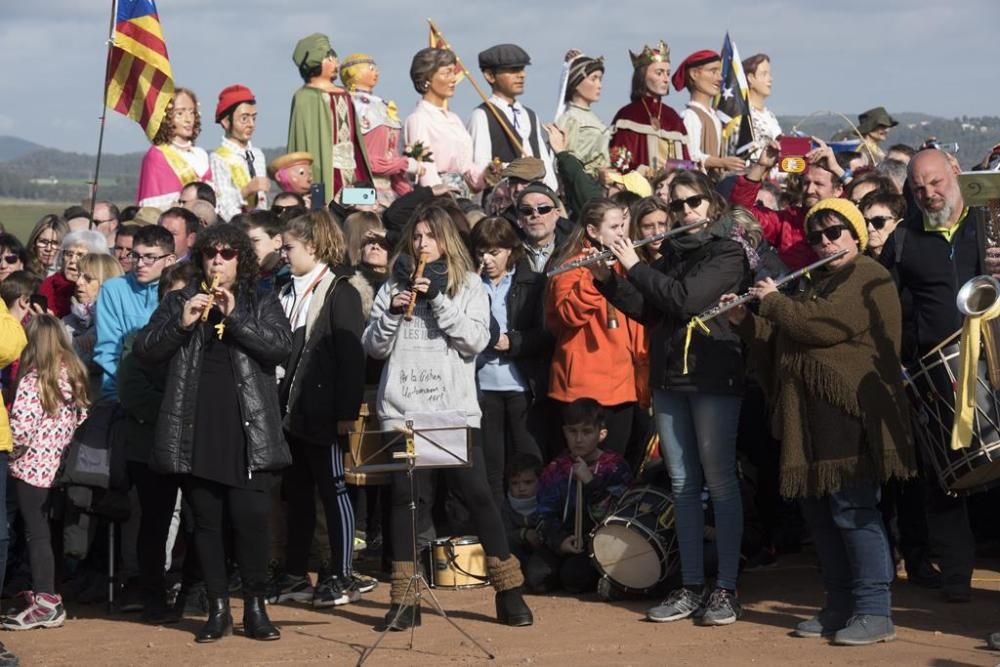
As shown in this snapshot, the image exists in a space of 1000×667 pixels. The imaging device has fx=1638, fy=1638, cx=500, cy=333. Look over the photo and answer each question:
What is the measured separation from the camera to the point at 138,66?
13109mm

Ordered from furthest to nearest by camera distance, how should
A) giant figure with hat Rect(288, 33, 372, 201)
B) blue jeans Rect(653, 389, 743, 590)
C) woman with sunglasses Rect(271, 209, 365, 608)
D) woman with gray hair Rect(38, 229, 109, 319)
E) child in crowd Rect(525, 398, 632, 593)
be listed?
giant figure with hat Rect(288, 33, 372, 201), woman with gray hair Rect(38, 229, 109, 319), child in crowd Rect(525, 398, 632, 593), woman with sunglasses Rect(271, 209, 365, 608), blue jeans Rect(653, 389, 743, 590)

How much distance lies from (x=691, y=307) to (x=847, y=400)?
969mm

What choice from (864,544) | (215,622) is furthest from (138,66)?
(864,544)

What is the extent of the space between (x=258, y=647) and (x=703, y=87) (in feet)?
26.0

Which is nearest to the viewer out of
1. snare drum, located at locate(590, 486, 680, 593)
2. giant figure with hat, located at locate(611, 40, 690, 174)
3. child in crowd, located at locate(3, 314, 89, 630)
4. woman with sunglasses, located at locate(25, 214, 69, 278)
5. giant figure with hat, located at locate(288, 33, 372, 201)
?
snare drum, located at locate(590, 486, 680, 593)

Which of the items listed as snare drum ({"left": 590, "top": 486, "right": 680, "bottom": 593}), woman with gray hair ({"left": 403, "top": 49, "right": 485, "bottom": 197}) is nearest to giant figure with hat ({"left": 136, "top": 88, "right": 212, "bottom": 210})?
woman with gray hair ({"left": 403, "top": 49, "right": 485, "bottom": 197})

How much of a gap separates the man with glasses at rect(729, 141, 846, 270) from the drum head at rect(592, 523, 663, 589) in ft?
7.52

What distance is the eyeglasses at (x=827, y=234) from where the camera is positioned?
8.03 metres

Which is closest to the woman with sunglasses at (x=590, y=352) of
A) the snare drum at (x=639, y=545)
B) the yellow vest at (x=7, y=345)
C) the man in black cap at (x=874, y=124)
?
the snare drum at (x=639, y=545)

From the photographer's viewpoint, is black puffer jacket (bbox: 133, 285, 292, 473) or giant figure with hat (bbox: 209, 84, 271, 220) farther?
giant figure with hat (bbox: 209, 84, 271, 220)

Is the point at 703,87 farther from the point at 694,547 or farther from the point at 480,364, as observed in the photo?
the point at 694,547

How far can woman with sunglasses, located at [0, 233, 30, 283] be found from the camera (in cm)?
1086

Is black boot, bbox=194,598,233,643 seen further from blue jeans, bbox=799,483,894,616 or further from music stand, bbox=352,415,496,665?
blue jeans, bbox=799,483,894,616

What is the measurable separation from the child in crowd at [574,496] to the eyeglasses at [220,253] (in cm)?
236
